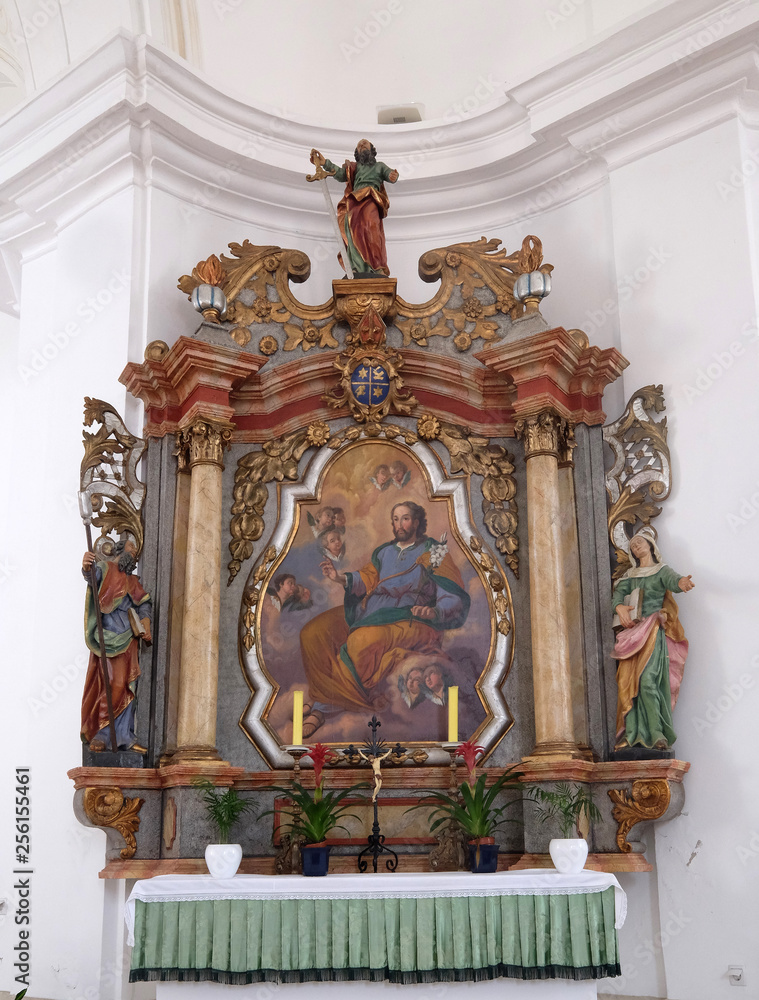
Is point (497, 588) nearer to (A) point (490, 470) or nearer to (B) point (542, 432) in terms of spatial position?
(A) point (490, 470)

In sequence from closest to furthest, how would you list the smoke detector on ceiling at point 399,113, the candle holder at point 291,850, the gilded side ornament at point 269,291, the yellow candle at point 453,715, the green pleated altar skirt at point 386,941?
the green pleated altar skirt at point 386,941, the candle holder at point 291,850, the yellow candle at point 453,715, the gilded side ornament at point 269,291, the smoke detector on ceiling at point 399,113

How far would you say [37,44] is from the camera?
1004cm

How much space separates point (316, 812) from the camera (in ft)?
21.5

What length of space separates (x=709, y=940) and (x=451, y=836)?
65.7 inches

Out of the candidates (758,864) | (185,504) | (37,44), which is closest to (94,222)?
(37,44)

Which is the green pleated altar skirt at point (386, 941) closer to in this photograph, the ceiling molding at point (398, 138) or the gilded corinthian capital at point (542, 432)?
the gilded corinthian capital at point (542, 432)

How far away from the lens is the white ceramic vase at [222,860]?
600 centimetres

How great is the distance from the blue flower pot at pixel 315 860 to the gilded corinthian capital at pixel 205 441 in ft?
8.85

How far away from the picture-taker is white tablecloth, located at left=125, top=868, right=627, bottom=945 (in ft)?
18.7

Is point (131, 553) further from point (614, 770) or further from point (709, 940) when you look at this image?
point (709, 940)

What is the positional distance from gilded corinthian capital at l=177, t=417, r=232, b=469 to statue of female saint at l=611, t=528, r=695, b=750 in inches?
111

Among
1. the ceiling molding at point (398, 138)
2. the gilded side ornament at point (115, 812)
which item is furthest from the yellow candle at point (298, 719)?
the ceiling molding at point (398, 138)

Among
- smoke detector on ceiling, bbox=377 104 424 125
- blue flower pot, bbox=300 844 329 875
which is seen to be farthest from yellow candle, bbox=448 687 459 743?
smoke detector on ceiling, bbox=377 104 424 125

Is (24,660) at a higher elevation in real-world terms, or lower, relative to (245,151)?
lower
